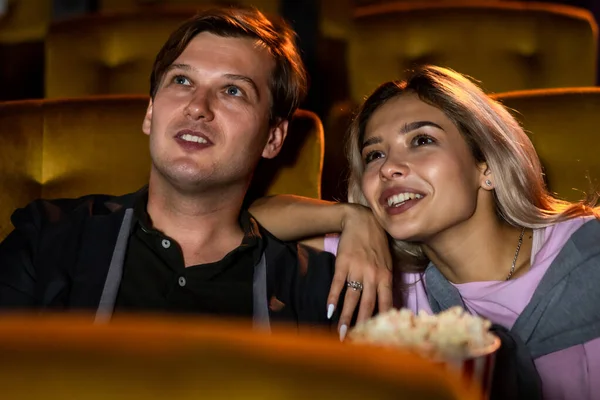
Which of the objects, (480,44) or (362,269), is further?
(480,44)

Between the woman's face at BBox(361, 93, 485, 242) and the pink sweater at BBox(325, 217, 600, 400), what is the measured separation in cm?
10

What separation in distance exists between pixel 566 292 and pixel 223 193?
18.9 inches

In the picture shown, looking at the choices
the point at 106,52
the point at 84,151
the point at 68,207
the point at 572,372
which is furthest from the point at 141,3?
the point at 572,372

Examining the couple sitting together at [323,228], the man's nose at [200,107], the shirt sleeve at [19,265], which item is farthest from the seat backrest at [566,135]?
the shirt sleeve at [19,265]

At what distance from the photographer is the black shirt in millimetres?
1113

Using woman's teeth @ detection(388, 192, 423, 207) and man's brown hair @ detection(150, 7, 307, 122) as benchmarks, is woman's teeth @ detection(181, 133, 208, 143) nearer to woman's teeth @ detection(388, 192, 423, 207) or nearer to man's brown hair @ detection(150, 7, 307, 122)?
man's brown hair @ detection(150, 7, 307, 122)

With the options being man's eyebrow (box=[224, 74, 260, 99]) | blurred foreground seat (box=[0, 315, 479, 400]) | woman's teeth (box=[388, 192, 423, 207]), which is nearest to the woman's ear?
woman's teeth (box=[388, 192, 423, 207])

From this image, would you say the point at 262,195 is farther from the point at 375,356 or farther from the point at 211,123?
the point at 375,356

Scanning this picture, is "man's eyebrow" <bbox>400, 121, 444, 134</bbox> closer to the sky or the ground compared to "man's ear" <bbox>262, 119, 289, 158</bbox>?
closer to the sky

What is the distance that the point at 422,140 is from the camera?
1.18m

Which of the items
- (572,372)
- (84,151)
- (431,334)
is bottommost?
(572,372)

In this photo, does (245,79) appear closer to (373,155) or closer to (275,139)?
(275,139)

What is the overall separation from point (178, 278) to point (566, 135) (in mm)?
624

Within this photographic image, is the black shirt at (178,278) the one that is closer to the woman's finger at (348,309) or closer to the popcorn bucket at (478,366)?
the woman's finger at (348,309)
